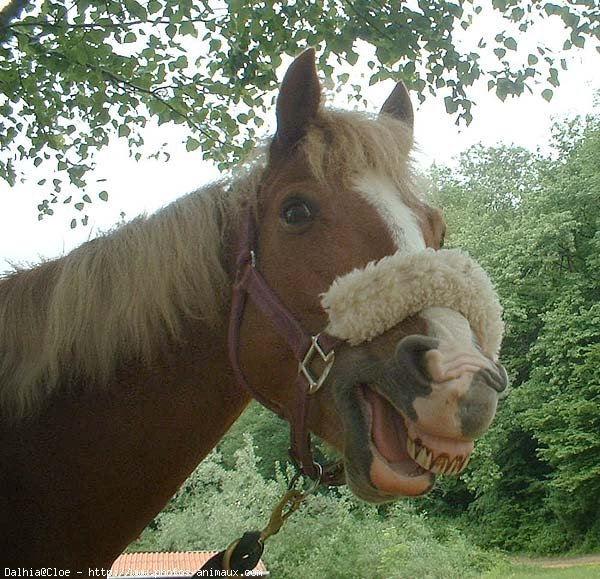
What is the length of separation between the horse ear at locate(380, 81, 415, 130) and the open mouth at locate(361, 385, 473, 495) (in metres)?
1.37

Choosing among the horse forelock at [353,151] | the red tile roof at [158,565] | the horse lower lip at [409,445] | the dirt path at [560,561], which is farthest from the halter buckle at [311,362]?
the dirt path at [560,561]

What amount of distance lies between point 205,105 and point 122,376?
4.11 meters

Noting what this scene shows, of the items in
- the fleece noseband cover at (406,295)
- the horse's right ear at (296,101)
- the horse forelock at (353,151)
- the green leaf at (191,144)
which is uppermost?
the green leaf at (191,144)

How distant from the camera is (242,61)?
4.95 metres

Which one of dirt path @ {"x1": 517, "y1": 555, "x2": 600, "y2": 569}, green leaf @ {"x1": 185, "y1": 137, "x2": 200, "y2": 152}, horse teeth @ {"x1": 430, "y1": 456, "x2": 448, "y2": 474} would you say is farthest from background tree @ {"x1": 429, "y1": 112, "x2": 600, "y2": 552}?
horse teeth @ {"x1": 430, "y1": 456, "x2": 448, "y2": 474}

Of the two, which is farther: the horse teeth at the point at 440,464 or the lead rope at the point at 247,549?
the lead rope at the point at 247,549

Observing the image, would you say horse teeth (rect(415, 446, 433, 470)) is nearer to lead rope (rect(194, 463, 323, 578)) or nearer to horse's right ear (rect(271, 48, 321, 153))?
lead rope (rect(194, 463, 323, 578))

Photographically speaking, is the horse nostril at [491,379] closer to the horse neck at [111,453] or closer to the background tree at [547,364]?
the horse neck at [111,453]

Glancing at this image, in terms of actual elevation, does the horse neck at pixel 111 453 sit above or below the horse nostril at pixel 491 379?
below

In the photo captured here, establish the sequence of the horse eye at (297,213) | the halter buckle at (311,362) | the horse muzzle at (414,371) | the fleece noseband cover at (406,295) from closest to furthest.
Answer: the horse muzzle at (414,371) → the fleece noseband cover at (406,295) → the halter buckle at (311,362) → the horse eye at (297,213)

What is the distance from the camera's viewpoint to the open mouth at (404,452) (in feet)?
5.39

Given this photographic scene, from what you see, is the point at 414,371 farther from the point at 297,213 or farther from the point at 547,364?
the point at 547,364

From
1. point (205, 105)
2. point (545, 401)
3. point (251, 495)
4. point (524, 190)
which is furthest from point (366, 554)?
point (524, 190)

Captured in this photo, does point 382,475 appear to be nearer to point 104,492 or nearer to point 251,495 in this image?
point 104,492
